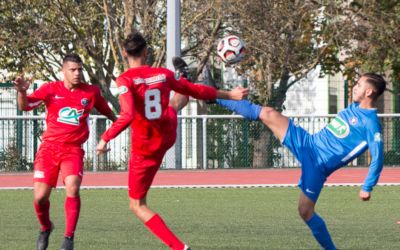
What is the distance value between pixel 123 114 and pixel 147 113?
365mm

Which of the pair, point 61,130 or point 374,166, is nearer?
point 374,166

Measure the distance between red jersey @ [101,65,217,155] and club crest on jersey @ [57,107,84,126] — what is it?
1078 mm

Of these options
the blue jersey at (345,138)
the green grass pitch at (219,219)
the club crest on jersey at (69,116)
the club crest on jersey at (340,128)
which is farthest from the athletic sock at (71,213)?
the club crest on jersey at (340,128)

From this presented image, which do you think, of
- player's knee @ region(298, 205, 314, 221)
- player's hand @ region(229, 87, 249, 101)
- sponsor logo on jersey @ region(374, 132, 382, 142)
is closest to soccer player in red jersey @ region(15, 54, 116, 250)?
player's hand @ region(229, 87, 249, 101)

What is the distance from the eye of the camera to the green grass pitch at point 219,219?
35.1 feet

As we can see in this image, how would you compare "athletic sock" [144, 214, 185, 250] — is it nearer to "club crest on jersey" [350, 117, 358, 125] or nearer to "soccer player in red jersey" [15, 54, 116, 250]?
"soccer player in red jersey" [15, 54, 116, 250]

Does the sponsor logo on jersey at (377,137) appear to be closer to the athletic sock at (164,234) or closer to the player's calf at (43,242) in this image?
the athletic sock at (164,234)

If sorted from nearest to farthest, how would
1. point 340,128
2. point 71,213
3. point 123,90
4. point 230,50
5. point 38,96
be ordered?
point 123,90, point 340,128, point 71,213, point 38,96, point 230,50

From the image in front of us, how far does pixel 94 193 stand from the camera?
1845 centimetres

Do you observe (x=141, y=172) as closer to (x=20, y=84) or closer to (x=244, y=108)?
(x=244, y=108)

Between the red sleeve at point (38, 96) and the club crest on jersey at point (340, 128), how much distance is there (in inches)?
113

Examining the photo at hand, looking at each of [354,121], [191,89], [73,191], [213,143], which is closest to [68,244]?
[73,191]

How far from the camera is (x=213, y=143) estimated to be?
25922 mm

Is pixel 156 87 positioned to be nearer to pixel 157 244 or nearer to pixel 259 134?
pixel 157 244
